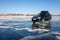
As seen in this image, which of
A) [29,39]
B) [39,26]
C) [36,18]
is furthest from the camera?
[36,18]

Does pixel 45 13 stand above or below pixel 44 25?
above

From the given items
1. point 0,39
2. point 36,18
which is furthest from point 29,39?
point 36,18

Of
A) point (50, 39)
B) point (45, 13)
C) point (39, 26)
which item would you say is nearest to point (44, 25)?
point (39, 26)

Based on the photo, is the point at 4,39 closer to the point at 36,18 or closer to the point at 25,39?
the point at 25,39

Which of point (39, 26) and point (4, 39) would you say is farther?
point (39, 26)

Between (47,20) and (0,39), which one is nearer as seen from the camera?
(0,39)

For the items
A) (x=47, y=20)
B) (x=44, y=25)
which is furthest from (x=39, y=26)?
(x=47, y=20)

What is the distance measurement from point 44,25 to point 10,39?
798cm

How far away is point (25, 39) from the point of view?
1033cm

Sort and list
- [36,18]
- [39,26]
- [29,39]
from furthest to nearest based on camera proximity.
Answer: [36,18], [39,26], [29,39]

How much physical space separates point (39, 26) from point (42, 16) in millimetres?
1672

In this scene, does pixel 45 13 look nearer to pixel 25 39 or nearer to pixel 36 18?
pixel 36 18

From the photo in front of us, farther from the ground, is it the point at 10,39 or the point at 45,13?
the point at 45,13

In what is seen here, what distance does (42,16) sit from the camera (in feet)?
62.4
